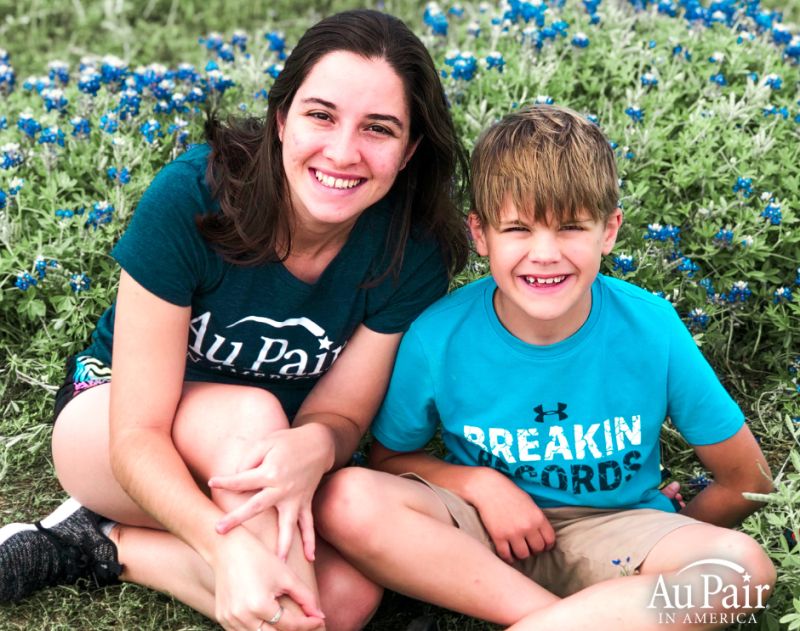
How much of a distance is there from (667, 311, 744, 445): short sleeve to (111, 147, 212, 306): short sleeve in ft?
3.65

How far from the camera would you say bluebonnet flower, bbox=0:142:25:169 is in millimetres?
3883

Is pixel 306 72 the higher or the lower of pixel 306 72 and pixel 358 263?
the higher

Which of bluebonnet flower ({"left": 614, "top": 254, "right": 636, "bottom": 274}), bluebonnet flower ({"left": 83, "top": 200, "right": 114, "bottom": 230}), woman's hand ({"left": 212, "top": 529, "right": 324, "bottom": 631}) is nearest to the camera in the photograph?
woman's hand ({"left": 212, "top": 529, "right": 324, "bottom": 631})

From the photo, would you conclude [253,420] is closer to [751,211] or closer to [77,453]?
[77,453]

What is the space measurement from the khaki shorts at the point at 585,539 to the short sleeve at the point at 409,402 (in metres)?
0.11

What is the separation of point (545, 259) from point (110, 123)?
80.9 inches

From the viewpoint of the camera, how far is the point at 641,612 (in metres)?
2.38

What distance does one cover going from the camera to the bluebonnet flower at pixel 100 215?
365cm

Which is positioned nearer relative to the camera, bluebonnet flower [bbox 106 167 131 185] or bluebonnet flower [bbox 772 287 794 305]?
bluebonnet flower [bbox 772 287 794 305]

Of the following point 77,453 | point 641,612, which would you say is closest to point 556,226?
point 641,612

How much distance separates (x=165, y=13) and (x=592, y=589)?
5037 millimetres

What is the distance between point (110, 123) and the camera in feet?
13.1

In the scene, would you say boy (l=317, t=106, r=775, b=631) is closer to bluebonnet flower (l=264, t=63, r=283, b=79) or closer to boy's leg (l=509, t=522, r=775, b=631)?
boy's leg (l=509, t=522, r=775, b=631)

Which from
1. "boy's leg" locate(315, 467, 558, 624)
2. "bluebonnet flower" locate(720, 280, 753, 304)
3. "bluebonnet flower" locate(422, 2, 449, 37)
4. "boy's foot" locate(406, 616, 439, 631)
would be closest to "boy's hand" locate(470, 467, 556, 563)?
"boy's leg" locate(315, 467, 558, 624)
